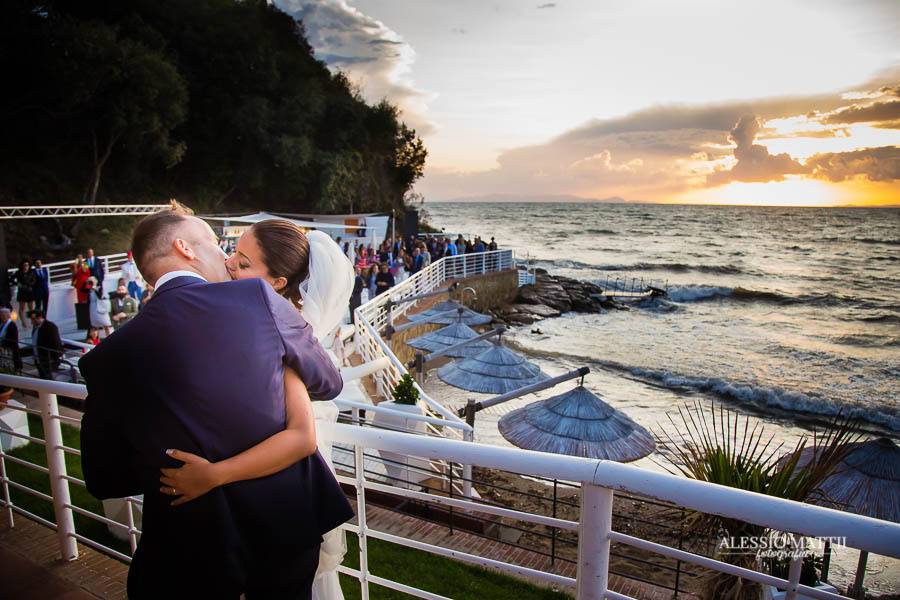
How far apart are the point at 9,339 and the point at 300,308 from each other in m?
9.48

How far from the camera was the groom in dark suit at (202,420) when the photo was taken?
1275 mm

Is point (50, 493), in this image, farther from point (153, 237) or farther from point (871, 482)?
point (871, 482)

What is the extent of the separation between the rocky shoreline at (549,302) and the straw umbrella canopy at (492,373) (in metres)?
16.0

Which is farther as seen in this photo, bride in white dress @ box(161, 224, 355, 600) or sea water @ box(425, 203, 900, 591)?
sea water @ box(425, 203, 900, 591)

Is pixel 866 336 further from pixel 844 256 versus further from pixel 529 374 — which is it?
pixel 844 256

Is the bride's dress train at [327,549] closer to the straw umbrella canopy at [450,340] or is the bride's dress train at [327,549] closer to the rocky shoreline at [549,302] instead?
the straw umbrella canopy at [450,340]

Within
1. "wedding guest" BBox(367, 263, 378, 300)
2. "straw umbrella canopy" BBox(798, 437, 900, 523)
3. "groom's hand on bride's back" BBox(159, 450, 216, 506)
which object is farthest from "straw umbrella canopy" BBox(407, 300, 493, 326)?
"groom's hand on bride's back" BBox(159, 450, 216, 506)

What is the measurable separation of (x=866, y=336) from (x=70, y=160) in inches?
1809

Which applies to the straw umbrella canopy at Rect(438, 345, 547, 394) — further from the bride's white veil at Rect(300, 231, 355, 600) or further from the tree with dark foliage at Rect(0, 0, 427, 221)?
the tree with dark foliage at Rect(0, 0, 427, 221)

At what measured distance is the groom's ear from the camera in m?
1.52

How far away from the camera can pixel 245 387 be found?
4.37 ft

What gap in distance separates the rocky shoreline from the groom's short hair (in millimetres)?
25495

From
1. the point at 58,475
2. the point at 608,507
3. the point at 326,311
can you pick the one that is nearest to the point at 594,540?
the point at 608,507

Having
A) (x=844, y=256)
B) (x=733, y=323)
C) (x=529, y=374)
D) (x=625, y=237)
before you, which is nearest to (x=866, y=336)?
(x=733, y=323)
